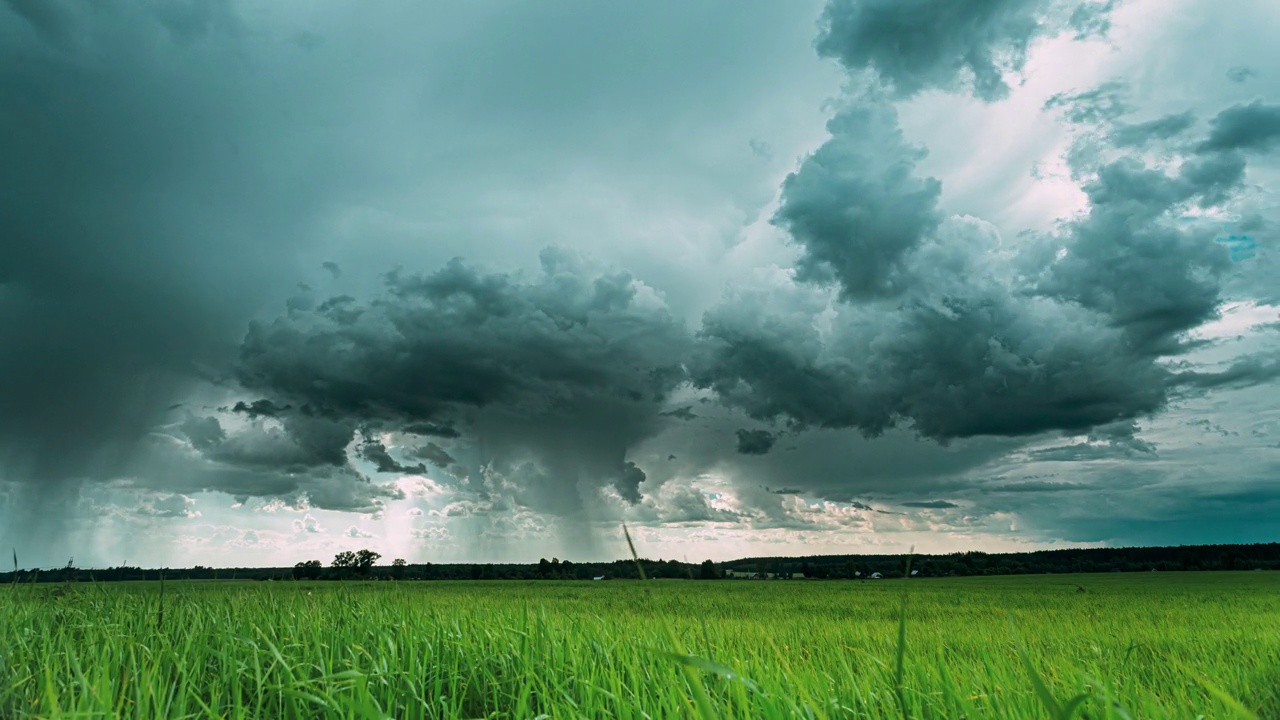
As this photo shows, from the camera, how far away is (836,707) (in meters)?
4.05

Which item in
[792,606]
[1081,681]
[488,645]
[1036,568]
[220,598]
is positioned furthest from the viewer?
[1036,568]

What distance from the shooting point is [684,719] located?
4133 millimetres

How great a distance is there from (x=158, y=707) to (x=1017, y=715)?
4.53 metres

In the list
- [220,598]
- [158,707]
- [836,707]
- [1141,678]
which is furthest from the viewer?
[1141,678]

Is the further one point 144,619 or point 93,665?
point 144,619

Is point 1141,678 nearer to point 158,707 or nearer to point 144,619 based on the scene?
point 158,707

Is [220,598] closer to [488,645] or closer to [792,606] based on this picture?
[488,645]

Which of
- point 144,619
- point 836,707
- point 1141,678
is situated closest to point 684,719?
point 836,707

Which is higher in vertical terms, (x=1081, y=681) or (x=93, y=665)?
(x=93, y=665)

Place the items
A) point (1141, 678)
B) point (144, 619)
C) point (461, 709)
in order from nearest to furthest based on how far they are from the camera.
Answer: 1. point (461, 709)
2. point (144, 619)
3. point (1141, 678)

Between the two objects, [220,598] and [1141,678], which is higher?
[220,598]

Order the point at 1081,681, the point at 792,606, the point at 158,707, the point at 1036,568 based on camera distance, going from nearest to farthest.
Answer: the point at 158,707, the point at 1081,681, the point at 792,606, the point at 1036,568

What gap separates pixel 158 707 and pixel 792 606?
1096 inches

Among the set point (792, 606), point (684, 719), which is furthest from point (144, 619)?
point (792, 606)
